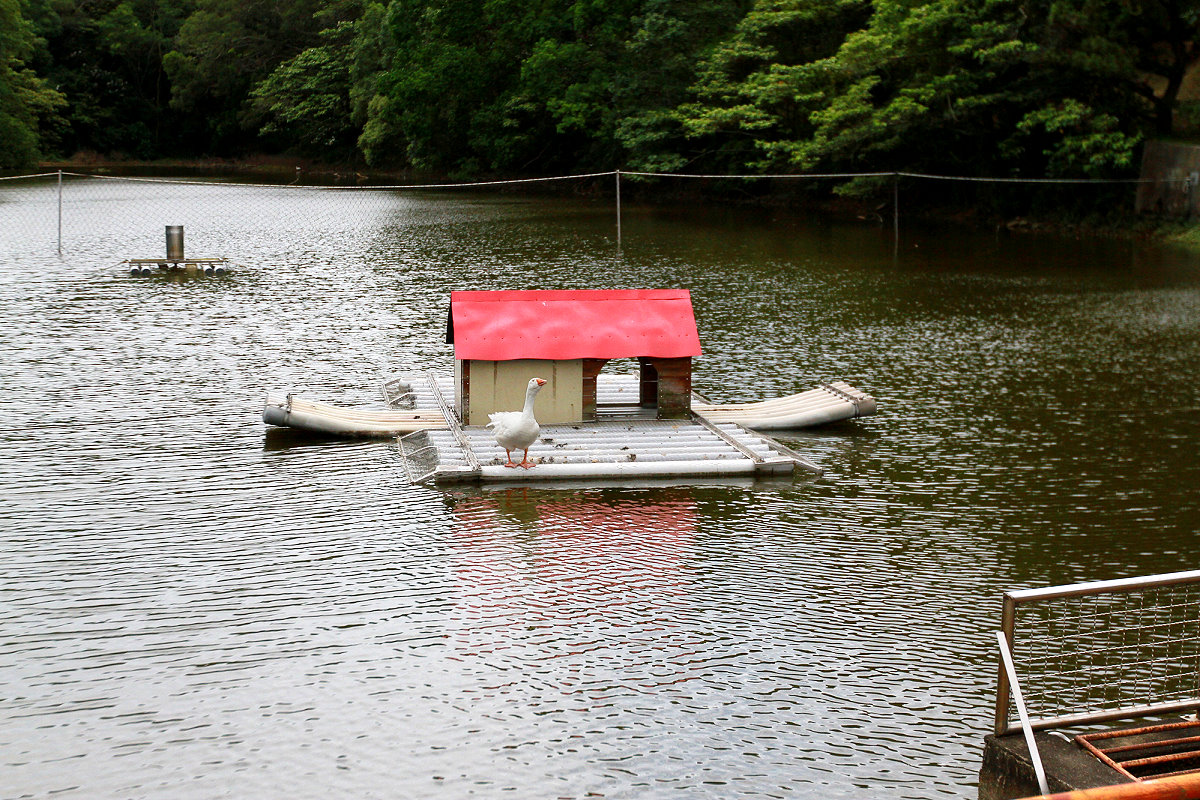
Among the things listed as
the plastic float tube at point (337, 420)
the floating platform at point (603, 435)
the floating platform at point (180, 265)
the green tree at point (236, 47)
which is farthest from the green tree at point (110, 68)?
the floating platform at point (603, 435)

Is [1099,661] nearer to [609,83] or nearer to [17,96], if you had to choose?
[609,83]

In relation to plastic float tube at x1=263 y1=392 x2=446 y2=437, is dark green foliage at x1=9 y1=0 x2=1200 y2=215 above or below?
above

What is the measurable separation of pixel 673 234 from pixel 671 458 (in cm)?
2296

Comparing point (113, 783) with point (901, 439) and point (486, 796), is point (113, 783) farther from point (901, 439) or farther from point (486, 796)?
point (901, 439)

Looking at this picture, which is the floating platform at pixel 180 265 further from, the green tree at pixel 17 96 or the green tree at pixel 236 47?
the green tree at pixel 236 47

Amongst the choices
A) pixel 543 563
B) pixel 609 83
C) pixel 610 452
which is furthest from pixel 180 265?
pixel 609 83

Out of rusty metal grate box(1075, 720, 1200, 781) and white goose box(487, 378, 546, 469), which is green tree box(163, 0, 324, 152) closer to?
white goose box(487, 378, 546, 469)

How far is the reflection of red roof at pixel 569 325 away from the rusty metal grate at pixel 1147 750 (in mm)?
8788

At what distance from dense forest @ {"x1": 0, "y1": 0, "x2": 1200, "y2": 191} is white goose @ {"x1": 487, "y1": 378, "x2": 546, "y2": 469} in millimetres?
24813

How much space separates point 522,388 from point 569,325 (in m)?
0.89

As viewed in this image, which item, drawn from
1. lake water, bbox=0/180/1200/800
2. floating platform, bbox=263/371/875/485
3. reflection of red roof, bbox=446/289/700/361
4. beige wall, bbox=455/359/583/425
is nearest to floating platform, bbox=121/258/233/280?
→ lake water, bbox=0/180/1200/800

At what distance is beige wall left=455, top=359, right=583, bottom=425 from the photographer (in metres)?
14.6

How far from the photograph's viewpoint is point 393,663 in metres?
8.90

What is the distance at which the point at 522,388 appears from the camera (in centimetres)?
1469
